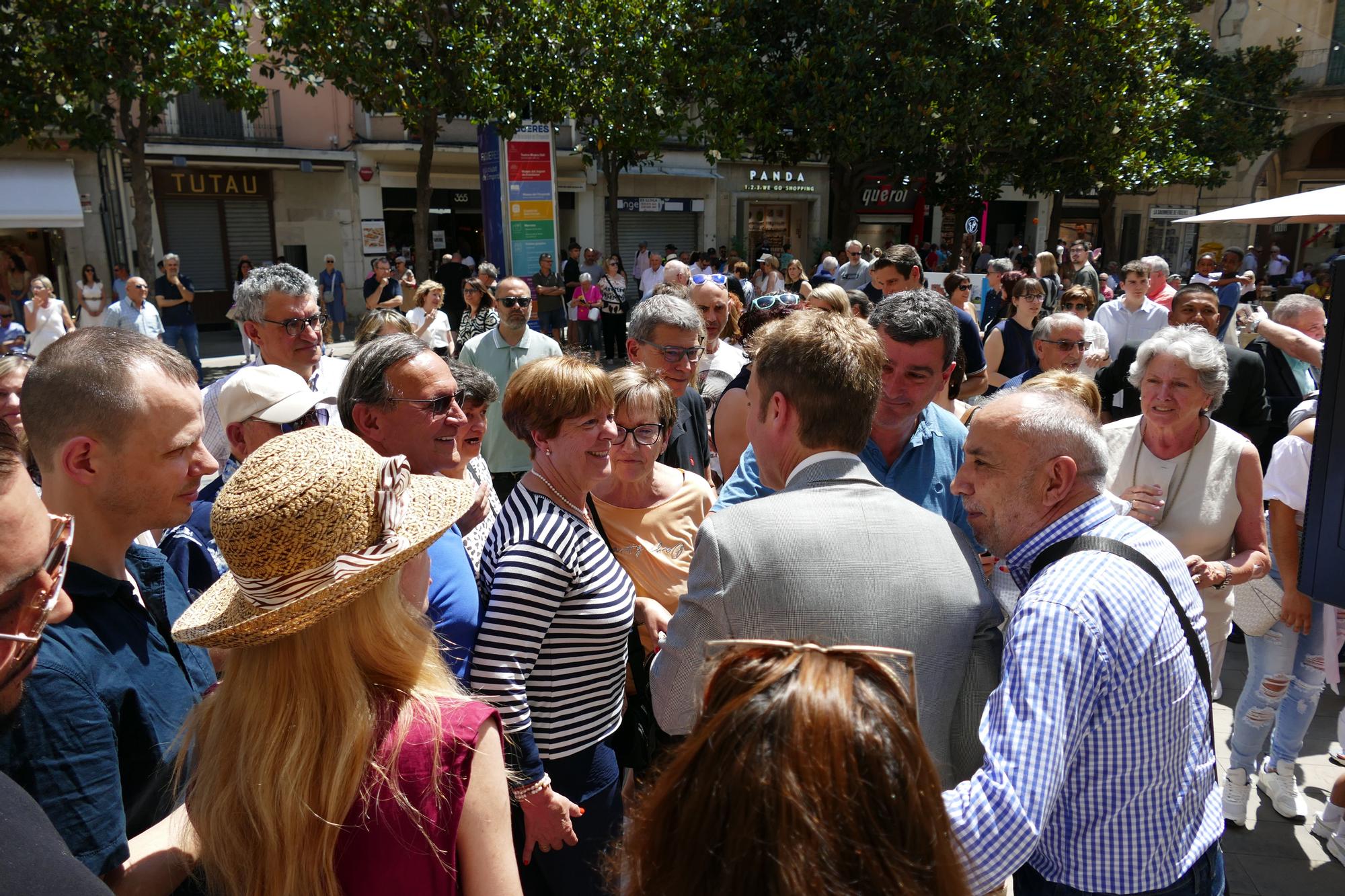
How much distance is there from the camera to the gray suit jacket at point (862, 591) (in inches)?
66.1

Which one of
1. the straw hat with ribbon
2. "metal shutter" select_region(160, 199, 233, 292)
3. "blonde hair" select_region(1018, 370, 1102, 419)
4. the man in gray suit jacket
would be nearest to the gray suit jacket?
the man in gray suit jacket

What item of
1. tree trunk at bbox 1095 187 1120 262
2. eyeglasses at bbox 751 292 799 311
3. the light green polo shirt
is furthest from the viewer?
tree trunk at bbox 1095 187 1120 262

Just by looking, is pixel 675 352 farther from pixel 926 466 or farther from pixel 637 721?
pixel 637 721

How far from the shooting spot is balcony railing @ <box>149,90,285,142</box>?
19.4 m

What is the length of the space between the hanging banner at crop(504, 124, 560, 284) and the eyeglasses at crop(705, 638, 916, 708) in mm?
13856

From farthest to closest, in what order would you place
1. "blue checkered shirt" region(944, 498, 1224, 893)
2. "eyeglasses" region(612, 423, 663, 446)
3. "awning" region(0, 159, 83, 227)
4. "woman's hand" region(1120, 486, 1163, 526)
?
"awning" region(0, 159, 83, 227)
"woman's hand" region(1120, 486, 1163, 526)
"eyeglasses" region(612, 423, 663, 446)
"blue checkered shirt" region(944, 498, 1224, 893)

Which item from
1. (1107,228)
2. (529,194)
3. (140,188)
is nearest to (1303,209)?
(529,194)

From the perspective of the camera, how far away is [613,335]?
1547 centimetres

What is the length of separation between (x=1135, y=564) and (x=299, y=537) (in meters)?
1.48

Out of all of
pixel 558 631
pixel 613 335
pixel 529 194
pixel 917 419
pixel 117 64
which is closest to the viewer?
pixel 558 631

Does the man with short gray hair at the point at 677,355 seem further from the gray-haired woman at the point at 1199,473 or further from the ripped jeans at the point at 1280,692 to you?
the ripped jeans at the point at 1280,692

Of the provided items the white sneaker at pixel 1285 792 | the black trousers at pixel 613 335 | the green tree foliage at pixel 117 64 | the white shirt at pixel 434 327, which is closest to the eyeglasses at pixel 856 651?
the white sneaker at pixel 1285 792

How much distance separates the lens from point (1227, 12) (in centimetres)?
2700

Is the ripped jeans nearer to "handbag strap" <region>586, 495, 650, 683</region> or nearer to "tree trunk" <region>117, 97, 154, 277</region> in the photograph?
"handbag strap" <region>586, 495, 650, 683</region>
